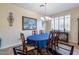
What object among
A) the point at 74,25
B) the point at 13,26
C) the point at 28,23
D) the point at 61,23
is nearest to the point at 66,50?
the point at 61,23

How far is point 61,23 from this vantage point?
3529 mm

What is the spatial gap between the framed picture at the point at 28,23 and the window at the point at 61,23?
80 centimetres

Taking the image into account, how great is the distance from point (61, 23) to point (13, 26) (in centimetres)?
204

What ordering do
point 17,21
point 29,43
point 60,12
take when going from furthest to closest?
point 17,21 < point 60,12 < point 29,43

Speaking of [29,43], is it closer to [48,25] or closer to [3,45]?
[48,25]

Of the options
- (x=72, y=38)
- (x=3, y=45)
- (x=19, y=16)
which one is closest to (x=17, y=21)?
(x=19, y=16)

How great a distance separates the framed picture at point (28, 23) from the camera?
3789mm

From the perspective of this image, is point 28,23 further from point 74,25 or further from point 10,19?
point 74,25

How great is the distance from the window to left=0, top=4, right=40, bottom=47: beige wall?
70cm

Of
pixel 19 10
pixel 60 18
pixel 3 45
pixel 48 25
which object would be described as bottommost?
pixel 3 45

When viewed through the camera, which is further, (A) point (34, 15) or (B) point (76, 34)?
(B) point (76, 34)

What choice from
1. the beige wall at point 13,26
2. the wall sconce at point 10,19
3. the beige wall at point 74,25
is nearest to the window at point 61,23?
the beige wall at point 74,25

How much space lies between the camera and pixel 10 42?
12.7ft

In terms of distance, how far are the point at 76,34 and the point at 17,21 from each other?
2621 millimetres
